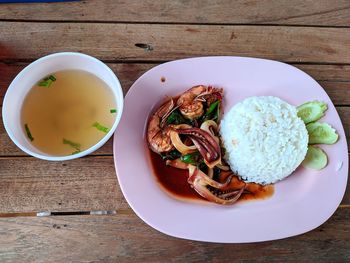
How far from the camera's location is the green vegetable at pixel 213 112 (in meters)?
1.45

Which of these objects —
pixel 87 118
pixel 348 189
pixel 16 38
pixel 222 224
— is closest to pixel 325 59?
pixel 348 189

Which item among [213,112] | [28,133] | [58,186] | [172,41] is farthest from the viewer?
[172,41]

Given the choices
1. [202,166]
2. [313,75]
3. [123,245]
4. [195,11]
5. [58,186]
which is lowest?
[123,245]

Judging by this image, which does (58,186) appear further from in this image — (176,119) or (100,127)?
(176,119)

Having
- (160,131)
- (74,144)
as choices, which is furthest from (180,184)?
(74,144)

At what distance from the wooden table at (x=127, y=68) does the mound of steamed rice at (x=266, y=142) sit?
27cm

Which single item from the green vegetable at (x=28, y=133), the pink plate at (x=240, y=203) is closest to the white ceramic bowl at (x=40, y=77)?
the green vegetable at (x=28, y=133)

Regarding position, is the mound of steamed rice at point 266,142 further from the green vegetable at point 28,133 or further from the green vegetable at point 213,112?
the green vegetable at point 28,133

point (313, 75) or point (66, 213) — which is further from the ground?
point (313, 75)

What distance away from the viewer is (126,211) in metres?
1.33

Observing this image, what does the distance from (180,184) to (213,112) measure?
0.33 meters

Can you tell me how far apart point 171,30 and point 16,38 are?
26.7 inches

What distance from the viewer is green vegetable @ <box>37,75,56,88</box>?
130 cm

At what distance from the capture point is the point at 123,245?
129 centimetres
